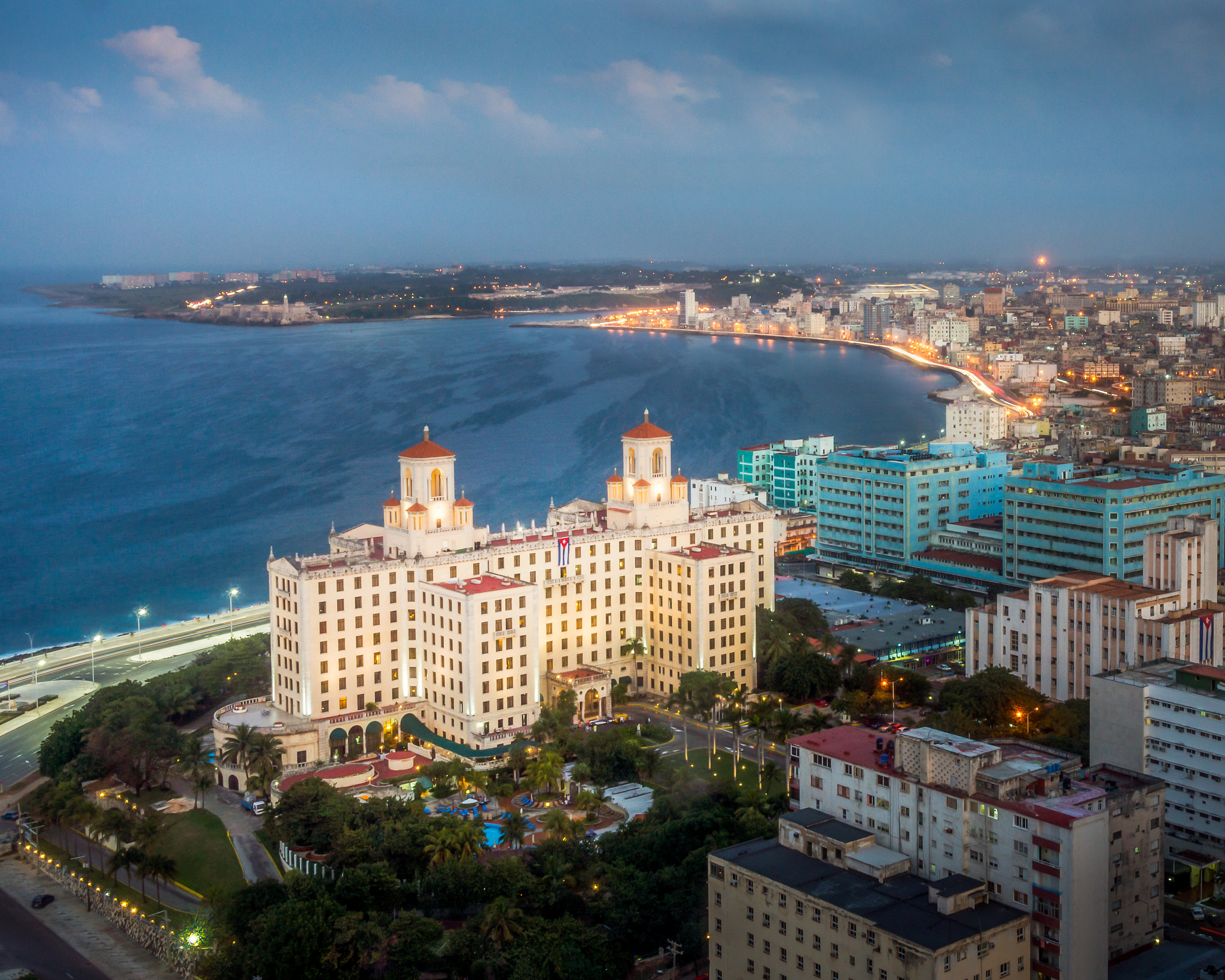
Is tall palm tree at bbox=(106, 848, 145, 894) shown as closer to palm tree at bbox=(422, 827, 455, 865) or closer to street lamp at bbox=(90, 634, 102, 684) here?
palm tree at bbox=(422, 827, 455, 865)

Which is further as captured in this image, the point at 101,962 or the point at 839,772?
the point at 101,962

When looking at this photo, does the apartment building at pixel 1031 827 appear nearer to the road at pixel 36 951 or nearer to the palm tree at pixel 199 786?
the road at pixel 36 951

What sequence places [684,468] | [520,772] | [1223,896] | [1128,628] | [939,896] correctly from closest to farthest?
1. [939,896]
2. [1223,896]
3. [520,772]
4. [1128,628]
5. [684,468]

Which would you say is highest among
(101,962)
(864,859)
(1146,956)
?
(864,859)

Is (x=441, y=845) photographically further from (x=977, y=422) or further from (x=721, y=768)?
(x=977, y=422)

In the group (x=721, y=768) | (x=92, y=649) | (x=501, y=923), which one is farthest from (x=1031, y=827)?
(x=92, y=649)

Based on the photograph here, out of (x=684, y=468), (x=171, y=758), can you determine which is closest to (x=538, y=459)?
(x=684, y=468)

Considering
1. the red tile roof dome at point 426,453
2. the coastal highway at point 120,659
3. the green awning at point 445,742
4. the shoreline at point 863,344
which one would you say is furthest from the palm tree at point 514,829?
the shoreline at point 863,344

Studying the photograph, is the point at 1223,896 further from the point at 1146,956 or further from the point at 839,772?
the point at 839,772
